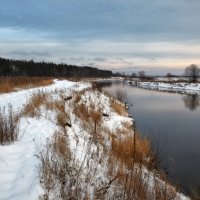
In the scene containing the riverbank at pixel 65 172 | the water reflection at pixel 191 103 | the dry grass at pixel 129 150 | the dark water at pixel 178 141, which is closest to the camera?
the riverbank at pixel 65 172

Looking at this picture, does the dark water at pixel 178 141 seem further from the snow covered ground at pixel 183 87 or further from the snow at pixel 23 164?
the snow covered ground at pixel 183 87

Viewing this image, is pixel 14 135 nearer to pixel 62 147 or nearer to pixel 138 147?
pixel 62 147

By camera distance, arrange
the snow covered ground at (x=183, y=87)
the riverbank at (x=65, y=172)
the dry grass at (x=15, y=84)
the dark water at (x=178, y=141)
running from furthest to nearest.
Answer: the snow covered ground at (x=183, y=87)
the dry grass at (x=15, y=84)
the dark water at (x=178, y=141)
the riverbank at (x=65, y=172)

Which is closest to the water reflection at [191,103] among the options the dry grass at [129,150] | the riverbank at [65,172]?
the dry grass at [129,150]

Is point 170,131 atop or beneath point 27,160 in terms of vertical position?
beneath

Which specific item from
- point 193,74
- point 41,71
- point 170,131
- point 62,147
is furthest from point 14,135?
point 41,71

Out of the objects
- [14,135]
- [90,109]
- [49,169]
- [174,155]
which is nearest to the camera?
[49,169]

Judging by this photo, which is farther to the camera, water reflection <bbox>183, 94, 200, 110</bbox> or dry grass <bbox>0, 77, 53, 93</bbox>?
water reflection <bbox>183, 94, 200, 110</bbox>

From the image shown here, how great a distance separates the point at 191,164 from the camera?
9.70 m

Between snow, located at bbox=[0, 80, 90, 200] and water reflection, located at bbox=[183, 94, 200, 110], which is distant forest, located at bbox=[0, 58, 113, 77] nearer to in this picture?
water reflection, located at bbox=[183, 94, 200, 110]

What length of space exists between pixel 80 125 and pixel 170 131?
20.2 ft

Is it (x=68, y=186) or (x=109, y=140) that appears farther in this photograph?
(x=109, y=140)

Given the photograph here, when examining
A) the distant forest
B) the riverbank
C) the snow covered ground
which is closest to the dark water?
the riverbank

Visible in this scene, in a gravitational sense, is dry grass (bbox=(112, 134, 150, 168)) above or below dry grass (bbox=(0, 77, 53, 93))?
below
